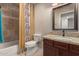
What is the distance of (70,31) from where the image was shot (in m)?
2.33

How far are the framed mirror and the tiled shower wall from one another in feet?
3.24

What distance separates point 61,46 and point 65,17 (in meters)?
0.81

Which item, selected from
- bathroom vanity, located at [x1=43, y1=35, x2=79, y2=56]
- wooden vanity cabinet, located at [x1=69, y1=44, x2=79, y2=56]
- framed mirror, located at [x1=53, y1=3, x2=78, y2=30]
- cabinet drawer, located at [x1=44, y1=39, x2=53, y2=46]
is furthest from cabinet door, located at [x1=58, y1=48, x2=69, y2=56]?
framed mirror, located at [x1=53, y1=3, x2=78, y2=30]

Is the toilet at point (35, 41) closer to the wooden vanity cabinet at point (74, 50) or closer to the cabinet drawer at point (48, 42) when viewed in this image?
the cabinet drawer at point (48, 42)

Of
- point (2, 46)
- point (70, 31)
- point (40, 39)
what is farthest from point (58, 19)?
point (2, 46)

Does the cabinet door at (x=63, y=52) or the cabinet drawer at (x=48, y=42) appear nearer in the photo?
the cabinet door at (x=63, y=52)

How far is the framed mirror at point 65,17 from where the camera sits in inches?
88.4

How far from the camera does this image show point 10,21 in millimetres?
2707

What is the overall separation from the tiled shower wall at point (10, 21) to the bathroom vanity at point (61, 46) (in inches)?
33.6

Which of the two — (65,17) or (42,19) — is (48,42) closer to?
(42,19)

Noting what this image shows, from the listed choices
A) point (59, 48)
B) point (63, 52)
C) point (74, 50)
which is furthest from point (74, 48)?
point (59, 48)

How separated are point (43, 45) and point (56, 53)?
591mm

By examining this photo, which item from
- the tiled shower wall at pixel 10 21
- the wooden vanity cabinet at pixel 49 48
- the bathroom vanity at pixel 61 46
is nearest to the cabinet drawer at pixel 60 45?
the bathroom vanity at pixel 61 46

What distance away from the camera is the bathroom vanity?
1527mm
